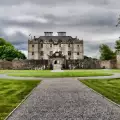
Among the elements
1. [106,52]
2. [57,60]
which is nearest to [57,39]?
[57,60]

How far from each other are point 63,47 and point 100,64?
23298 mm

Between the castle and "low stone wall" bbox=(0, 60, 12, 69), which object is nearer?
"low stone wall" bbox=(0, 60, 12, 69)

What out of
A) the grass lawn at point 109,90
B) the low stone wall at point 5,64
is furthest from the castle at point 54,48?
the grass lawn at point 109,90

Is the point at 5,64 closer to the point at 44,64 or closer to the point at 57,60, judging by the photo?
the point at 44,64

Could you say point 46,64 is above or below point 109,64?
above

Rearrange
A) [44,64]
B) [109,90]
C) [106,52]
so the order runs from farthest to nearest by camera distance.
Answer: [106,52], [44,64], [109,90]

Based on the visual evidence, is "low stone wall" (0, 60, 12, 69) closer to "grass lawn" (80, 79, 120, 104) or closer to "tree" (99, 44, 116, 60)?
"tree" (99, 44, 116, 60)

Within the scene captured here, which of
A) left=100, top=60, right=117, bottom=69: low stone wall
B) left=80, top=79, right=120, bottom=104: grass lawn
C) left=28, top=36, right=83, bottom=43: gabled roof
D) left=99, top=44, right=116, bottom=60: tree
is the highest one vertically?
left=28, top=36, right=83, bottom=43: gabled roof

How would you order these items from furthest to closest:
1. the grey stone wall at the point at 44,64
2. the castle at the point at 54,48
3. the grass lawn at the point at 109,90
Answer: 1. the castle at the point at 54,48
2. the grey stone wall at the point at 44,64
3. the grass lawn at the point at 109,90

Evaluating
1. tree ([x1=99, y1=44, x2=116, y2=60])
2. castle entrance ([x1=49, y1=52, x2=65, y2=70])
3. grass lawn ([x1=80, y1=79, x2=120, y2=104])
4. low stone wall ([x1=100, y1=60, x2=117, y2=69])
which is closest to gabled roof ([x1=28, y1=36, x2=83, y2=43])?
tree ([x1=99, y1=44, x2=116, y2=60])

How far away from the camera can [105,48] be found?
417 ft

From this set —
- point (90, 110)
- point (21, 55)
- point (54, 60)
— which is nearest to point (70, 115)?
point (90, 110)

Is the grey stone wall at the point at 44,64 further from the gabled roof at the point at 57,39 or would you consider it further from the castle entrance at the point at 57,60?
the gabled roof at the point at 57,39

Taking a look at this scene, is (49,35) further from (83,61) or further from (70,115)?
(70,115)
